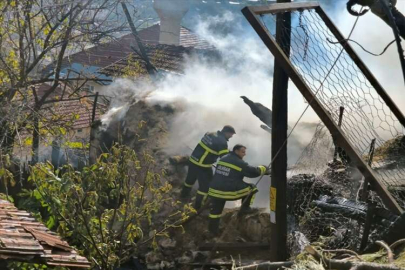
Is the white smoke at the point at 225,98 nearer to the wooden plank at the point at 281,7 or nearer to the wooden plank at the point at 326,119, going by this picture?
the wooden plank at the point at 281,7

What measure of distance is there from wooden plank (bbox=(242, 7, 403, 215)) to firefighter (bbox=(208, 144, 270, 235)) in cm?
621

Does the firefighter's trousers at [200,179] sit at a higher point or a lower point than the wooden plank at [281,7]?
lower

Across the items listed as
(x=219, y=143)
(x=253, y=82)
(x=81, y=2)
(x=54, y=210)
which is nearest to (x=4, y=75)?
(x=81, y=2)

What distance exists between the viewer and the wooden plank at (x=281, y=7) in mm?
4605

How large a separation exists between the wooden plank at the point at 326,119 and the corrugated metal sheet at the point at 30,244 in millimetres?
2535

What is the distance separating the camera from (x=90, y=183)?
807 centimetres

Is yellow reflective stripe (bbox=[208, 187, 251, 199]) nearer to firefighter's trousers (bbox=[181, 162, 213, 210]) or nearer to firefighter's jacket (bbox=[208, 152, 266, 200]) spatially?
firefighter's jacket (bbox=[208, 152, 266, 200])

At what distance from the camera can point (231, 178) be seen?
1074 cm

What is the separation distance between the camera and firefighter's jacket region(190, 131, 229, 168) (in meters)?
11.3

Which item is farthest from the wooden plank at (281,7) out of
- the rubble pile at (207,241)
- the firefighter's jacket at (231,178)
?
the rubble pile at (207,241)

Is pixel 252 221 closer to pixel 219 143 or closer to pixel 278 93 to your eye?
pixel 219 143

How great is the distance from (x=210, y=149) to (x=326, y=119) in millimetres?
7199

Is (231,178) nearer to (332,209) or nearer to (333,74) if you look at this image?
(333,74)

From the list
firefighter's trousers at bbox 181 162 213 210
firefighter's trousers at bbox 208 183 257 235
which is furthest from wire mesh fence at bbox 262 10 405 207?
firefighter's trousers at bbox 181 162 213 210
